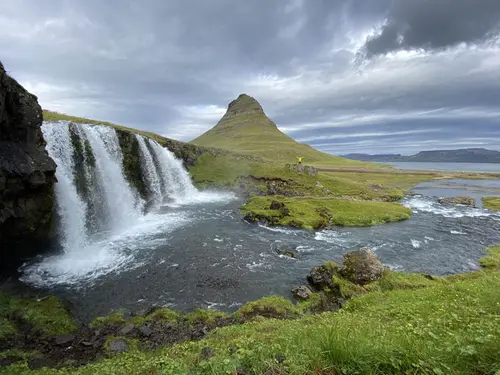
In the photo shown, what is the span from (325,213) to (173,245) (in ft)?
81.5

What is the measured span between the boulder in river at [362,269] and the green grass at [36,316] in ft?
61.4

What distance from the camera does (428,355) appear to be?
5172 millimetres

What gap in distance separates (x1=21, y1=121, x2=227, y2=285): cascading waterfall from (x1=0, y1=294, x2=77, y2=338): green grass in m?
3.08

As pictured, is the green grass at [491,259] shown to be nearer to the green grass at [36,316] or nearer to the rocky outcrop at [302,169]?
the green grass at [36,316]

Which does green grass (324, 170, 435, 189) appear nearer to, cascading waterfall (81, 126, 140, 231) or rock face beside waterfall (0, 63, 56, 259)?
cascading waterfall (81, 126, 140, 231)

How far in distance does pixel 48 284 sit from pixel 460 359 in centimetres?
2446

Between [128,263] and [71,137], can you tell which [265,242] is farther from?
[71,137]

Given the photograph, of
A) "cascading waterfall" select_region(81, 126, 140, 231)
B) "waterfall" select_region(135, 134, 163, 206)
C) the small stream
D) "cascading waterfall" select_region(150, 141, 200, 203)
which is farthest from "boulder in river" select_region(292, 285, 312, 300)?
"cascading waterfall" select_region(150, 141, 200, 203)

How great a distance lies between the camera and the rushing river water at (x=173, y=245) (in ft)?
67.7

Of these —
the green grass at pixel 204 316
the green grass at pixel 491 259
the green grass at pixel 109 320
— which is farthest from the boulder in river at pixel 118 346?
the green grass at pixel 491 259

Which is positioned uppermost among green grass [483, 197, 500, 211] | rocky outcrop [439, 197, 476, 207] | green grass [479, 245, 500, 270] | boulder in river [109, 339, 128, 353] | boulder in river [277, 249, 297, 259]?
boulder in river [109, 339, 128, 353]

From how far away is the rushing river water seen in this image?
67.7ft

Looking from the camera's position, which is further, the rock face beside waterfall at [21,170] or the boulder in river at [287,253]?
the boulder in river at [287,253]

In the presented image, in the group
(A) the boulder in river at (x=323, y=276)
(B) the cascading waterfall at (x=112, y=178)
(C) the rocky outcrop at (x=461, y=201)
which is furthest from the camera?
(C) the rocky outcrop at (x=461, y=201)
